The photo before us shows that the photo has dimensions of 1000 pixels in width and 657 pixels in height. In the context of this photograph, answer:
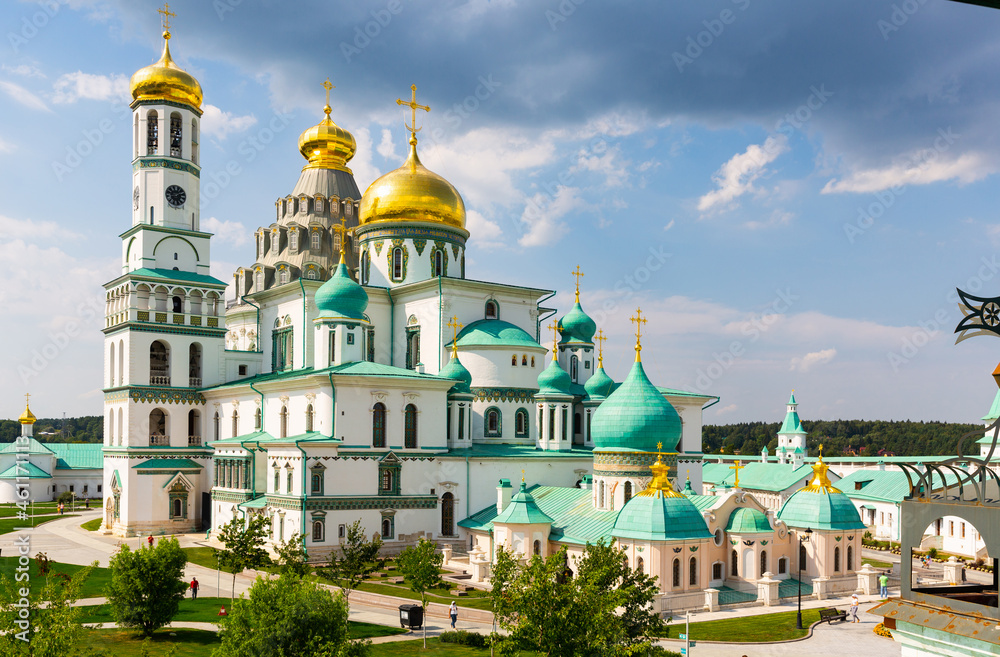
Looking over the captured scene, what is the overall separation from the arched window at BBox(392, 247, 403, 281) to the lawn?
73.4 ft

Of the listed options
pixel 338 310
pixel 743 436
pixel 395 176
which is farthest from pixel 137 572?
pixel 743 436

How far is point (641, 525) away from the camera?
25641 millimetres

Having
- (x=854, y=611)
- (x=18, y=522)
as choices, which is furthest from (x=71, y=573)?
(x=854, y=611)

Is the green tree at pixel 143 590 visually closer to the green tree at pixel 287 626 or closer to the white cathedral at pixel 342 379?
the green tree at pixel 287 626

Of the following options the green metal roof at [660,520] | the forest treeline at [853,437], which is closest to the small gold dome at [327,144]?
the green metal roof at [660,520]

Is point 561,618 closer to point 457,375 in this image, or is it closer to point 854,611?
point 854,611

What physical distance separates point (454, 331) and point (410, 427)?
567cm

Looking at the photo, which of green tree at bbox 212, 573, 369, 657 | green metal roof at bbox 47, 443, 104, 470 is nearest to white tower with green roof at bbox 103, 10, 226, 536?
green metal roof at bbox 47, 443, 104, 470

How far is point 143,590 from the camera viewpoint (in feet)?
66.6

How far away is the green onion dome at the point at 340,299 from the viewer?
35906 millimetres

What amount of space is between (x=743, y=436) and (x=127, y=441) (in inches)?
3427

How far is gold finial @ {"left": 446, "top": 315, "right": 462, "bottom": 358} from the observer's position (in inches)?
1449

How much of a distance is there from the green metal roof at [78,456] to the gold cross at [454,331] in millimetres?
34569

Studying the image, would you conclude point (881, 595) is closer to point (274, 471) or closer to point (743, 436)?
point (274, 471)
